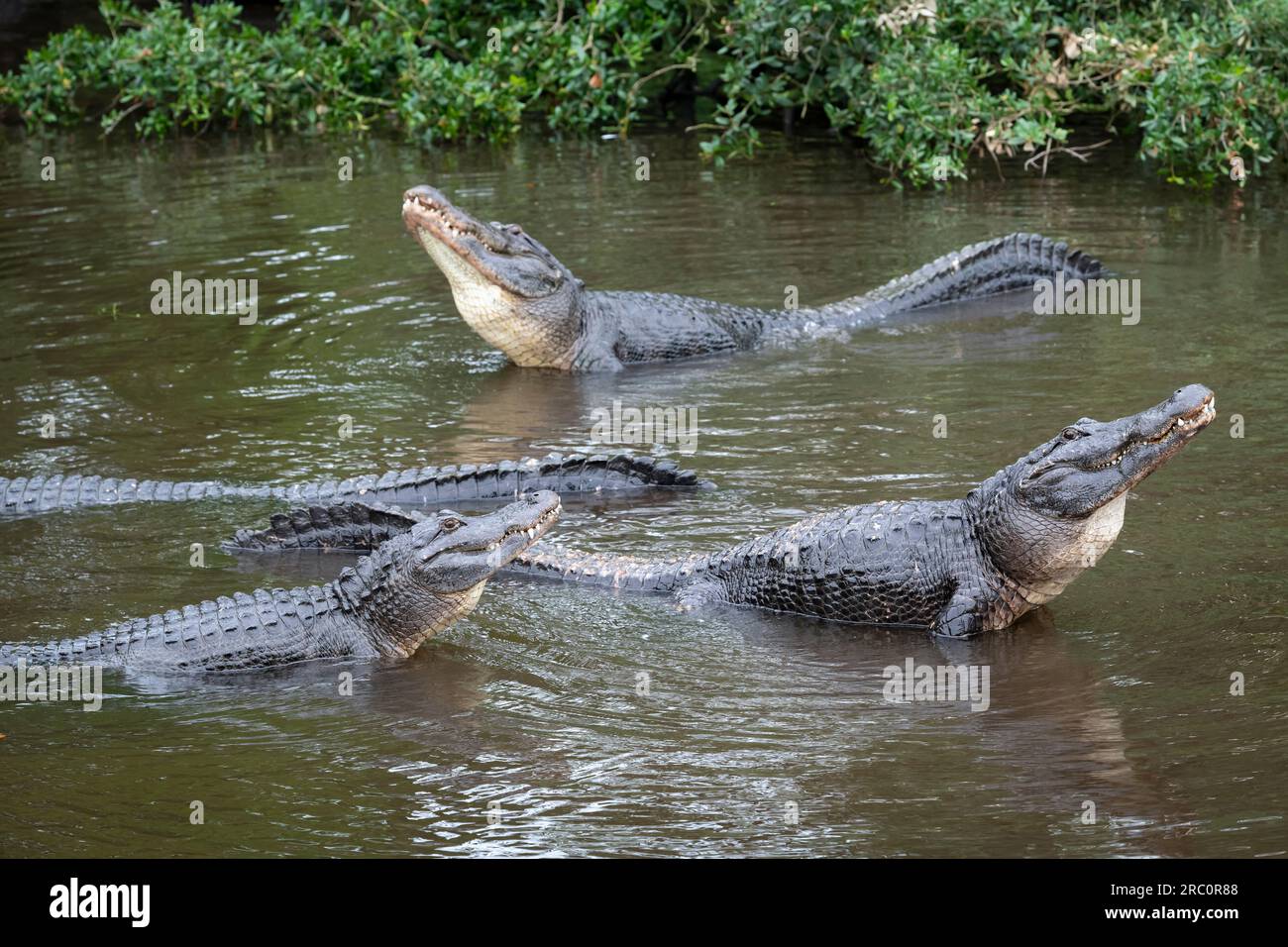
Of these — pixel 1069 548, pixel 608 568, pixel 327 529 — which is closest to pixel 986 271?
pixel 608 568

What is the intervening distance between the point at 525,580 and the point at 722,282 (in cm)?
542

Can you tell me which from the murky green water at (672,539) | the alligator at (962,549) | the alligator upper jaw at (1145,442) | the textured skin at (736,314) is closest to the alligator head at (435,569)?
the murky green water at (672,539)

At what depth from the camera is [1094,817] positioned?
4762 millimetres

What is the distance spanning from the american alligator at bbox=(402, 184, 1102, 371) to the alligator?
3960 mm

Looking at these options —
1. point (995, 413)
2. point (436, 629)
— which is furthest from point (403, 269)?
point (436, 629)

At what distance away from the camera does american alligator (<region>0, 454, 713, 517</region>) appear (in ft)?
25.3

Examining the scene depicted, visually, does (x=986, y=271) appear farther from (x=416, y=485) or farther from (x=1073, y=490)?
(x=1073, y=490)

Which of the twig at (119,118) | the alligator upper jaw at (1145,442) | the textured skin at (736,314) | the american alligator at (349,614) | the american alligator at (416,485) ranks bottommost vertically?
the american alligator at (349,614)

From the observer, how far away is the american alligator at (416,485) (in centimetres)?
771

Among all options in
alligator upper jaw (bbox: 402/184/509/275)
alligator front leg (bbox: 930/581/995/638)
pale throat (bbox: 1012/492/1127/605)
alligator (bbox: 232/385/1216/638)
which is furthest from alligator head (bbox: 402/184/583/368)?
pale throat (bbox: 1012/492/1127/605)

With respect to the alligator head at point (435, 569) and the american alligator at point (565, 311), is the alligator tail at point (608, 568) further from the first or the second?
the american alligator at point (565, 311)

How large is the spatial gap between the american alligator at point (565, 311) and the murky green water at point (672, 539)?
23 centimetres
